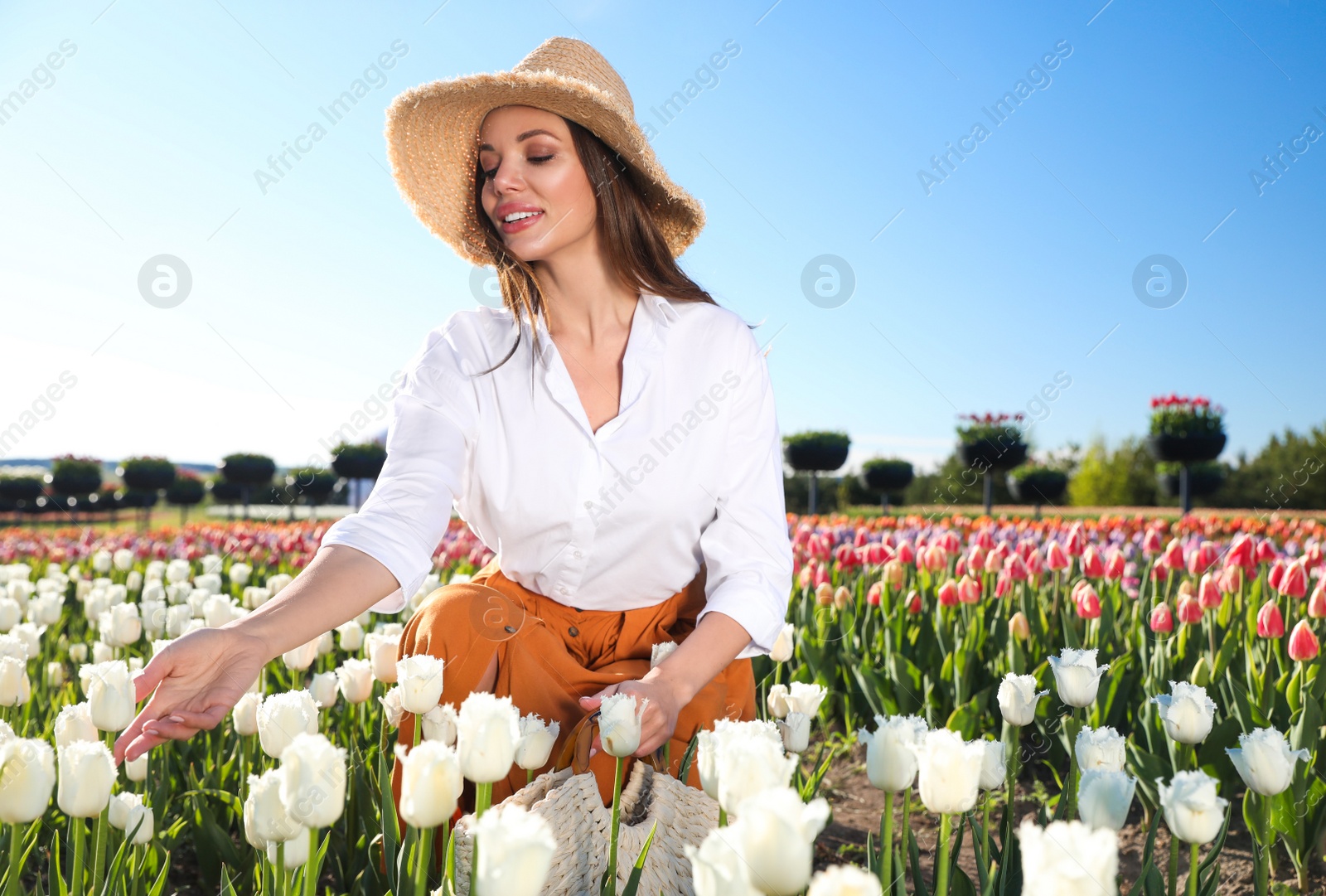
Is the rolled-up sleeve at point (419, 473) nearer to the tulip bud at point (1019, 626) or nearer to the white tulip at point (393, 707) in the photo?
the white tulip at point (393, 707)

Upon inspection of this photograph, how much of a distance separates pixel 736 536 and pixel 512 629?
21.3 inches

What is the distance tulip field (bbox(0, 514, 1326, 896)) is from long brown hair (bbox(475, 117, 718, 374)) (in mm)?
945

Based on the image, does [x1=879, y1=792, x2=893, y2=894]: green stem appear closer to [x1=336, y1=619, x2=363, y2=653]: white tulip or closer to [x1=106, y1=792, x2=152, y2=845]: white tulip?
[x1=106, y1=792, x2=152, y2=845]: white tulip

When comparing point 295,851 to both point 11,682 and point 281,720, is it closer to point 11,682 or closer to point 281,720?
point 281,720

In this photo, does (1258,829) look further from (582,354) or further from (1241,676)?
(582,354)

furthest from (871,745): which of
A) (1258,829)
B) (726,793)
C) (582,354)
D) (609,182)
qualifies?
(609,182)

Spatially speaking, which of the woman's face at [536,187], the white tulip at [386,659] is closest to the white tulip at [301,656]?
the white tulip at [386,659]

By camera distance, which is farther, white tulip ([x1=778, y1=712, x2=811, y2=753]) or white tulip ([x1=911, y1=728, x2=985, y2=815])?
white tulip ([x1=778, y1=712, x2=811, y2=753])

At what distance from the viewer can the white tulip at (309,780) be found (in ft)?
3.22

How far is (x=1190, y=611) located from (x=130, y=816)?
286 cm

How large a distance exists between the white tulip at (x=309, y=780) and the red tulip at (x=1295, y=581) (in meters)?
3.11

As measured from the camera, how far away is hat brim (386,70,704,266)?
7.32ft

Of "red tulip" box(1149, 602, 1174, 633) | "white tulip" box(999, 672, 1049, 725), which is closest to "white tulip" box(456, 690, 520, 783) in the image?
"white tulip" box(999, 672, 1049, 725)

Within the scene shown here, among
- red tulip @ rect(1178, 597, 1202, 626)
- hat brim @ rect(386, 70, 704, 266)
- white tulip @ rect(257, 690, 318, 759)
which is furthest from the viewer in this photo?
red tulip @ rect(1178, 597, 1202, 626)
